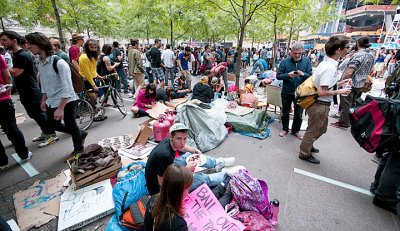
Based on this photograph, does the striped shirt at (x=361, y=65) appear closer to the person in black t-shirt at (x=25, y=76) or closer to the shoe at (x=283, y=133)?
the shoe at (x=283, y=133)

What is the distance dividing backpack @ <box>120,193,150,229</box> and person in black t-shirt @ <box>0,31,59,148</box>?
299 cm

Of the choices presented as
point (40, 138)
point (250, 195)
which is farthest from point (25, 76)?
point (250, 195)

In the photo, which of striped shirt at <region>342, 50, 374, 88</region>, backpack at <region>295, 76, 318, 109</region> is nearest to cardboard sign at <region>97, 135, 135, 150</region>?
backpack at <region>295, 76, 318, 109</region>

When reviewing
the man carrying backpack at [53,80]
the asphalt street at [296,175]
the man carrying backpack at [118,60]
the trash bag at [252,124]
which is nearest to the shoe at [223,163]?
the asphalt street at [296,175]

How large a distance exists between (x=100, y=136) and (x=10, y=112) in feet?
5.77

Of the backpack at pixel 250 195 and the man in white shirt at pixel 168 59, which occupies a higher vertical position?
the man in white shirt at pixel 168 59

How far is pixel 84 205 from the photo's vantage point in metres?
2.65

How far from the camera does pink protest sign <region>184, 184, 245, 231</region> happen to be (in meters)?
2.17

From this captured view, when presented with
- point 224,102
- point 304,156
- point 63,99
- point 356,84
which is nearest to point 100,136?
point 63,99

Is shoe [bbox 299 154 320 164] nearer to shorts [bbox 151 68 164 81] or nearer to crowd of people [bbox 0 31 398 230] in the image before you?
crowd of people [bbox 0 31 398 230]

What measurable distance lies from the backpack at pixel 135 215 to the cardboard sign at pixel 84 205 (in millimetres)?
417

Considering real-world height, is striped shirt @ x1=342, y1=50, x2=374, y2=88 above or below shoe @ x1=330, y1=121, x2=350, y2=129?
above

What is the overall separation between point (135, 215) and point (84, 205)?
0.88m

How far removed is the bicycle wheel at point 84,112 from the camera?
5176 millimetres
